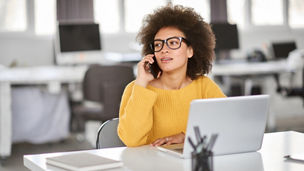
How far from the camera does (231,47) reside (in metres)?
6.14

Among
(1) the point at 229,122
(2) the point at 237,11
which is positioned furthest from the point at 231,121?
(2) the point at 237,11

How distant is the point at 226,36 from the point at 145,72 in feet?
14.1

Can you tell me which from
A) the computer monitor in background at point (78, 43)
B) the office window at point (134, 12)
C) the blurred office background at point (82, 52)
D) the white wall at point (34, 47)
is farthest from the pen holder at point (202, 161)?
the office window at point (134, 12)

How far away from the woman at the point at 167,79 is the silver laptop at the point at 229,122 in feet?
0.71

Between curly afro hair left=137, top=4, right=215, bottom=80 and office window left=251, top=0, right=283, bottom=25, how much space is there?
6.37 meters

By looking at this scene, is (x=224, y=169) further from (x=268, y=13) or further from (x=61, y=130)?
(x=268, y=13)

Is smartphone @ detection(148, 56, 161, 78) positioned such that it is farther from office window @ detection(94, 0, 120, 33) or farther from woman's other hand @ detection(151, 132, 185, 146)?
office window @ detection(94, 0, 120, 33)

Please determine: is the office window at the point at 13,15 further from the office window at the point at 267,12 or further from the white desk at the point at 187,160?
the white desk at the point at 187,160

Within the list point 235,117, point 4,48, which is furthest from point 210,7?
→ point 235,117

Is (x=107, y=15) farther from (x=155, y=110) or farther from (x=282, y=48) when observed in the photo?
(x=155, y=110)

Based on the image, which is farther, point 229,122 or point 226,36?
point 226,36

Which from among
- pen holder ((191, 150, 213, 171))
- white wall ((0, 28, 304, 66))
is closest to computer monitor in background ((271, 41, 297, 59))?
white wall ((0, 28, 304, 66))

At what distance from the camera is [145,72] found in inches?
76.8

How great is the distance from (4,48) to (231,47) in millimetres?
2994
